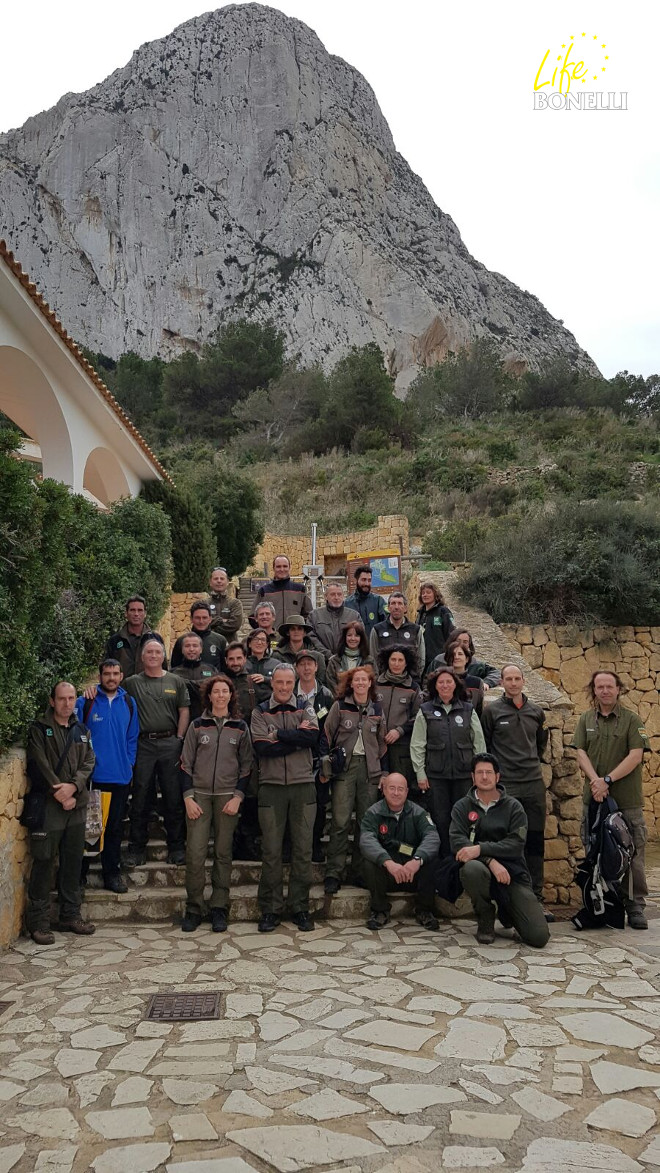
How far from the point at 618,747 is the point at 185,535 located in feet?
33.4

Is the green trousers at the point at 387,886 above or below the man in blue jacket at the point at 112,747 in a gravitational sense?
below

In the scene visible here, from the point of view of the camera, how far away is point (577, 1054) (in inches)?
133

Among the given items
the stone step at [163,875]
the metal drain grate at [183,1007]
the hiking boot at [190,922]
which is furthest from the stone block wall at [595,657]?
the metal drain grate at [183,1007]

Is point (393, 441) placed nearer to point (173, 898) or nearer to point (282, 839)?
point (282, 839)

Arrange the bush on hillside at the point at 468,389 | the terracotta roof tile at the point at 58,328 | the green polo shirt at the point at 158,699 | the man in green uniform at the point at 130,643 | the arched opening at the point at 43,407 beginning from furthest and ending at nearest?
the bush on hillside at the point at 468,389 → the arched opening at the point at 43,407 → the terracotta roof tile at the point at 58,328 → the man in green uniform at the point at 130,643 → the green polo shirt at the point at 158,699

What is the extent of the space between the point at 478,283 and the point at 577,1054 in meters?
69.1

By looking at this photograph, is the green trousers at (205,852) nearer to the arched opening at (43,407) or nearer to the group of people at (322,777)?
the group of people at (322,777)

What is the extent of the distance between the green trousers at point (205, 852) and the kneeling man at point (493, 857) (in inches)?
60.6

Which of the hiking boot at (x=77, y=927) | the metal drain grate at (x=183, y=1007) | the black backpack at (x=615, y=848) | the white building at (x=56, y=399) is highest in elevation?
the white building at (x=56, y=399)

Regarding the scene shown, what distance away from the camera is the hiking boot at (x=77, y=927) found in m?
5.05

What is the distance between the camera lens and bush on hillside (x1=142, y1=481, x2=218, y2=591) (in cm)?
1422

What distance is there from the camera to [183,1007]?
154 inches

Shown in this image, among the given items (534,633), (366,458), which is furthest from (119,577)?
(366,458)

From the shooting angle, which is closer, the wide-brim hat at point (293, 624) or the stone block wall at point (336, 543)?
the wide-brim hat at point (293, 624)
